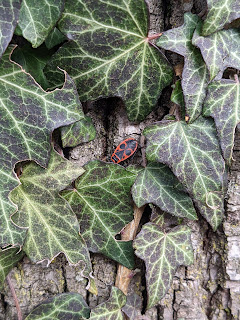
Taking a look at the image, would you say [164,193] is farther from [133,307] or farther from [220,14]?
[220,14]

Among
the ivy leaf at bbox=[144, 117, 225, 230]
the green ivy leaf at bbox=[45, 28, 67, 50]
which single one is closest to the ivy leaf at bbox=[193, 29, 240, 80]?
the ivy leaf at bbox=[144, 117, 225, 230]

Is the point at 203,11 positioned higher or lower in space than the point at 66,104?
higher

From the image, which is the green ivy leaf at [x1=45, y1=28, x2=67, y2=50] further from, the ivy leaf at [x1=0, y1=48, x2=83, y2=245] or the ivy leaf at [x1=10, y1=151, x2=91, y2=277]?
the ivy leaf at [x1=10, y1=151, x2=91, y2=277]

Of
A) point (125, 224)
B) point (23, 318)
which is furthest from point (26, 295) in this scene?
point (125, 224)

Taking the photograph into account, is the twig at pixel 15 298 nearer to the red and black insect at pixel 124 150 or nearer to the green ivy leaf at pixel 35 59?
the red and black insect at pixel 124 150

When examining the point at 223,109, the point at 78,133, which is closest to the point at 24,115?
the point at 78,133

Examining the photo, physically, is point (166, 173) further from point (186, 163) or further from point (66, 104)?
point (66, 104)
